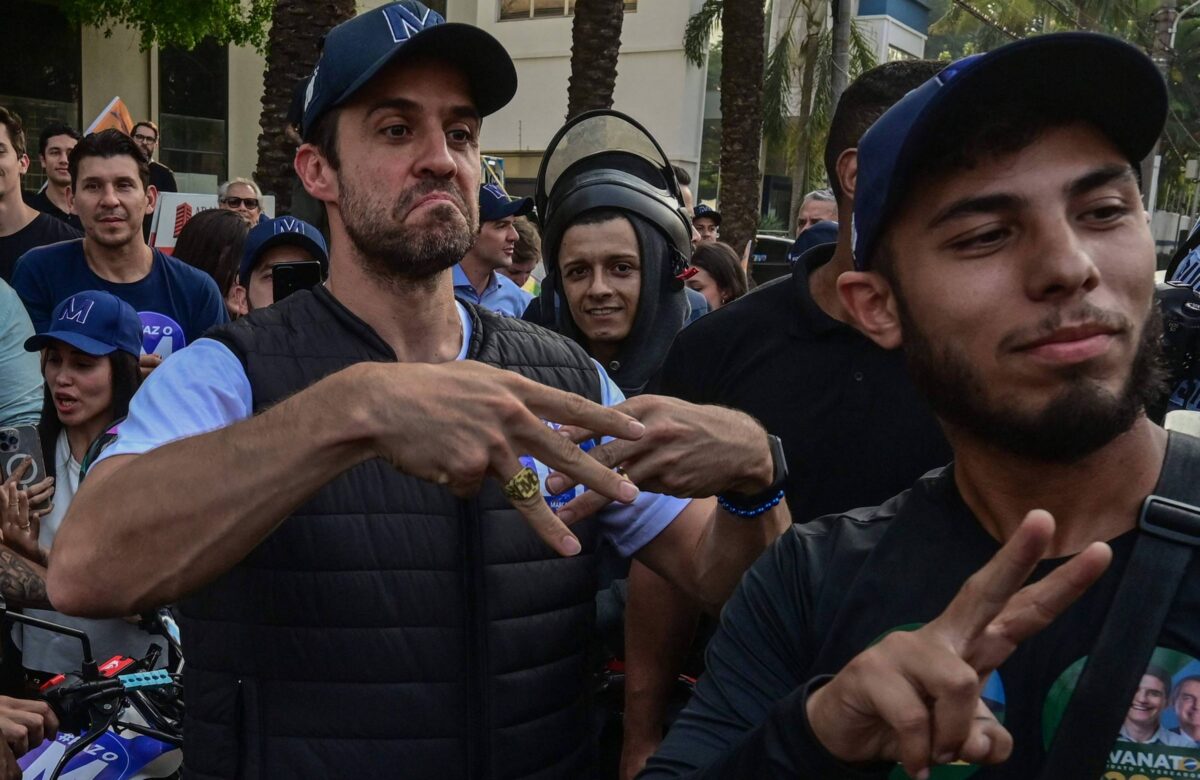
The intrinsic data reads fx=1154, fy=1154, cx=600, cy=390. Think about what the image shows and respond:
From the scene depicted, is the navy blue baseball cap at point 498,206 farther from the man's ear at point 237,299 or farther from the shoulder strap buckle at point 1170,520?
the shoulder strap buckle at point 1170,520

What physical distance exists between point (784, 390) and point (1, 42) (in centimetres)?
1722

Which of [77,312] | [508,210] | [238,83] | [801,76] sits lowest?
[77,312]

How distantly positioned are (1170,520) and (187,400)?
1.55 metres

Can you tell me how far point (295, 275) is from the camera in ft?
9.20

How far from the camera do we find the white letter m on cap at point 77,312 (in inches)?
167

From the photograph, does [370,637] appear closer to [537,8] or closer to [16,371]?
[16,371]

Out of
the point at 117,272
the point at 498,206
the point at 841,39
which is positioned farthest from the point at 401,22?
the point at 841,39

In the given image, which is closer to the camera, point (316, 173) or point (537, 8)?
point (316, 173)

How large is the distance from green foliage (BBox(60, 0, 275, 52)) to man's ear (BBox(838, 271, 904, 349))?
14.8 metres

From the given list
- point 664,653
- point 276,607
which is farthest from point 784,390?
point 276,607

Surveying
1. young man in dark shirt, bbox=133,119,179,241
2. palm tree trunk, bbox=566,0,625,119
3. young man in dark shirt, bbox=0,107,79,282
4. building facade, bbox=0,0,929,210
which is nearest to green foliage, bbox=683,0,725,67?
building facade, bbox=0,0,929,210

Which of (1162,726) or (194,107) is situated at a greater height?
(194,107)

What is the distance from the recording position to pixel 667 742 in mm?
1736

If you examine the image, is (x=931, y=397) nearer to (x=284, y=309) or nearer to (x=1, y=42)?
(x=284, y=309)
